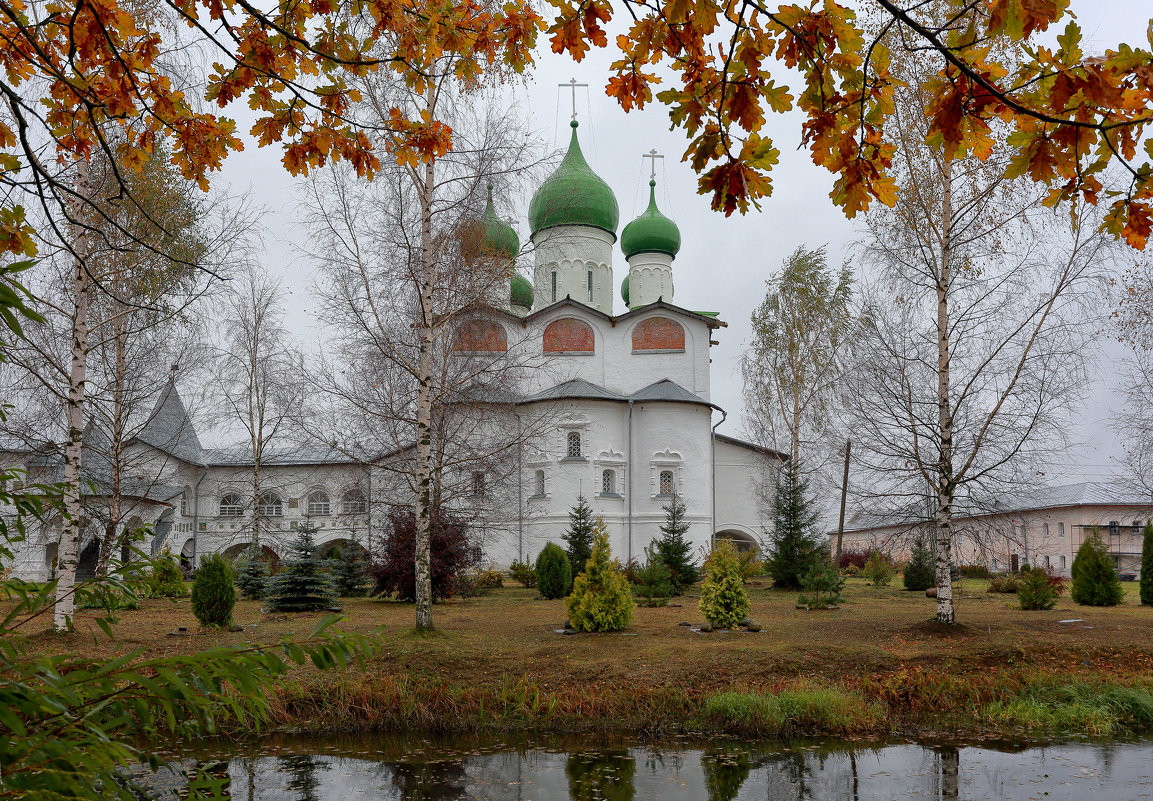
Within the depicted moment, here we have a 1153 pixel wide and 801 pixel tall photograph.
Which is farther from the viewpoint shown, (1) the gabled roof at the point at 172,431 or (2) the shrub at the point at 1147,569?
(1) the gabled roof at the point at 172,431

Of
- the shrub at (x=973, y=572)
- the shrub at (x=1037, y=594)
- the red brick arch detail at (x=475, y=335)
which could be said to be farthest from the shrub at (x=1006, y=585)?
the red brick arch detail at (x=475, y=335)

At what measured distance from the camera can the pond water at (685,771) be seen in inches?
232

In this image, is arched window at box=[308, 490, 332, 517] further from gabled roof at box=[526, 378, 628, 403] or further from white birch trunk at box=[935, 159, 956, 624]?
white birch trunk at box=[935, 159, 956, 624]

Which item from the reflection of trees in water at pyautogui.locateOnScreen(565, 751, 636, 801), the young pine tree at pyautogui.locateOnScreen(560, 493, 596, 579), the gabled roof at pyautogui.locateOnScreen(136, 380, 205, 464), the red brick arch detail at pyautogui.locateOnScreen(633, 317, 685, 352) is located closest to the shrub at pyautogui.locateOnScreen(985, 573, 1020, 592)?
the young pine tree at pyautogui.locateOnScreen(560, 493, 596, 579)

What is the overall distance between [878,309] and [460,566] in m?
9.10

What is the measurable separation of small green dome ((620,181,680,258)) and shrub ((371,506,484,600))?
15.8 m

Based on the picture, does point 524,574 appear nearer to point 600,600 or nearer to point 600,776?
point 600,600

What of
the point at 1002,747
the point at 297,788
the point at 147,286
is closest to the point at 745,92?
the point at 297,788

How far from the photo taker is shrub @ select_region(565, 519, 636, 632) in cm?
1071

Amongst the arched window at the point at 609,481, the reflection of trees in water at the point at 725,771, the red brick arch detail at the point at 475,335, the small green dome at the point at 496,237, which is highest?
the small green dome at the point at 496,237

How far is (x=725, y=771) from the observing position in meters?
6.47

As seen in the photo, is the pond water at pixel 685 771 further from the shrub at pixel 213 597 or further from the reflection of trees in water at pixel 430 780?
the shrub at pixel 213 597

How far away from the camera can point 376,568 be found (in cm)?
1540

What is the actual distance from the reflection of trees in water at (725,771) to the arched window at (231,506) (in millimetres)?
23466
